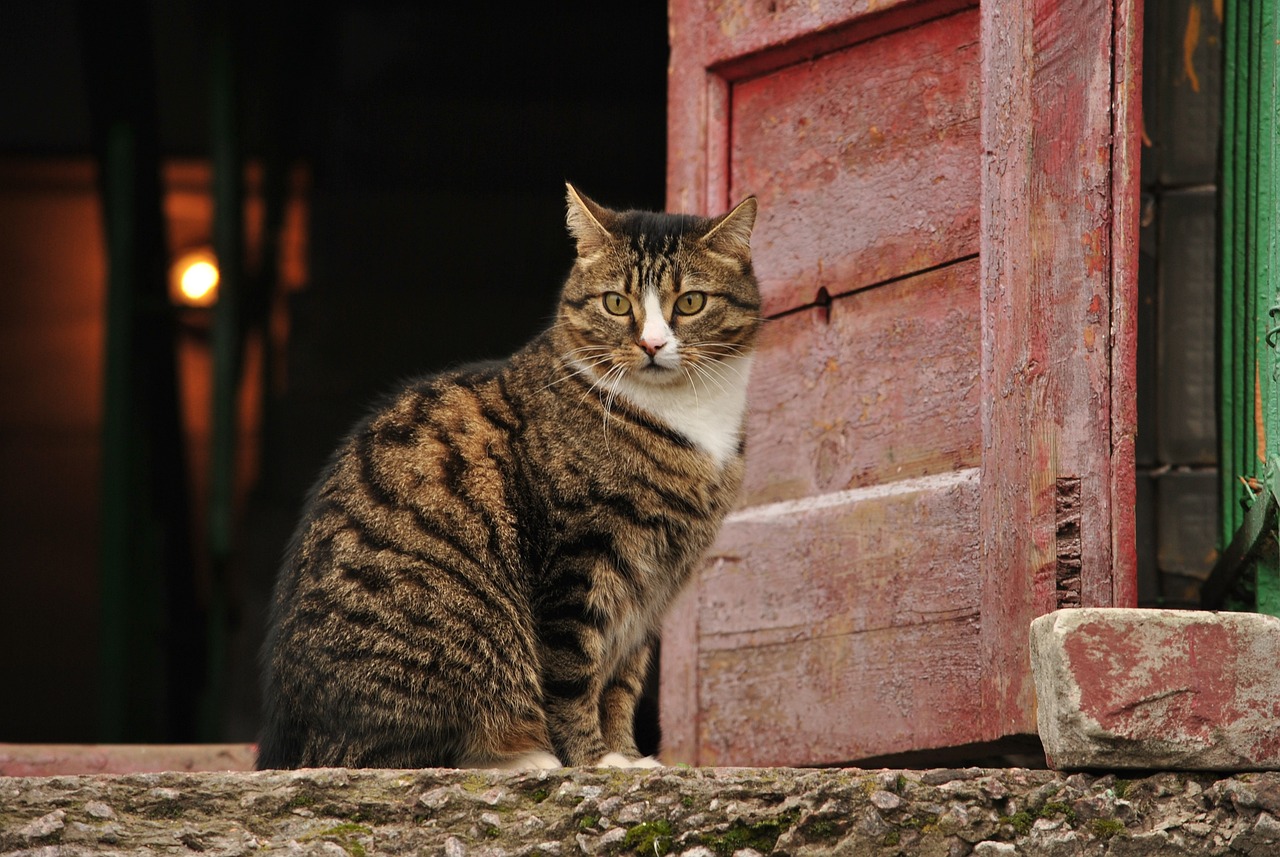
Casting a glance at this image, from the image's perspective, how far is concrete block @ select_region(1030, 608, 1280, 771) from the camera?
7.41 feet

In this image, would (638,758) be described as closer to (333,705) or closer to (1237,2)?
(333,705)

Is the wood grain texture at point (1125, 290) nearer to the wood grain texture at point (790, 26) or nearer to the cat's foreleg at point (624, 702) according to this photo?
the wood grain texture at point (790, 26)

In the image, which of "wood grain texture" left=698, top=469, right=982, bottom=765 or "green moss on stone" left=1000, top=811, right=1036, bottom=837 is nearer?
"green moss on stone" left=1000, top=811, right=1036, bottom=837

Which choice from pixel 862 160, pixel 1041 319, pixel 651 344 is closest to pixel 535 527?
pixel 651 344

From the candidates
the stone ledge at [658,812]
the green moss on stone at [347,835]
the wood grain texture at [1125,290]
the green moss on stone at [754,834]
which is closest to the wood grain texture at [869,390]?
the wood grain texture at [1125,290]

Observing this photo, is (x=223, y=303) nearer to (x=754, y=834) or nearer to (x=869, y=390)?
(x=869, y=390)

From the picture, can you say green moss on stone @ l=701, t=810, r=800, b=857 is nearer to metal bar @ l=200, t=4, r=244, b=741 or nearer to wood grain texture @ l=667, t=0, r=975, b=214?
wood grain texture @ l=667, t=0, r=975, b=214

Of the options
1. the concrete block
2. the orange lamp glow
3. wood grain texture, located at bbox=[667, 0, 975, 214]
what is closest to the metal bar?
the orange lamp glow

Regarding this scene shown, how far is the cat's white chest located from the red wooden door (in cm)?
34

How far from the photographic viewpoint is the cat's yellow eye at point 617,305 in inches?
127

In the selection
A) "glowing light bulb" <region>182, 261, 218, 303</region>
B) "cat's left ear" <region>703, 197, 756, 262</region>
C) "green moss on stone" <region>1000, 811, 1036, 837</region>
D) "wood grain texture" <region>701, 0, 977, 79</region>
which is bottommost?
"green moss on stone" <region>1000, 811, 1036, 837</region>

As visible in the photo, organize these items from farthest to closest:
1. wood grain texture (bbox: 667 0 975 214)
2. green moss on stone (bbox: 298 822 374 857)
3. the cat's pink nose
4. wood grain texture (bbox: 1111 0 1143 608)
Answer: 1. wood grain texture (bbox: 667 0 975 214)
2. the cat's pink nose
3. wood grain texture (bbox: 1111 0 1143 608)
4. green moss on stone (bbox: 298 822 374 857)

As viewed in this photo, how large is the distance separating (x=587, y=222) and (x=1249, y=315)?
1.36 meters

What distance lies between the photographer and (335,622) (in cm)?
279
